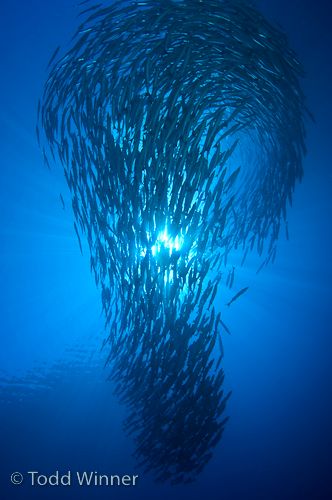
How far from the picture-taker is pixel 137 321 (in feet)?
8.47

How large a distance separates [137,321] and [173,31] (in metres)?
2.65

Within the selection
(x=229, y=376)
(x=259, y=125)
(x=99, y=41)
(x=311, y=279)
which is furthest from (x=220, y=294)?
(x=99, y=41)

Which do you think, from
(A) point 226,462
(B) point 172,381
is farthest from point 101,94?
(A) point 226,462

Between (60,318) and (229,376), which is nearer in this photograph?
(229,376)

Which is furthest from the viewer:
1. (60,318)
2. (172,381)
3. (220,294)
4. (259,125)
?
(60,318)

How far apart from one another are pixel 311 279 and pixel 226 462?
563cm

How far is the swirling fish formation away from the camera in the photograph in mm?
2477

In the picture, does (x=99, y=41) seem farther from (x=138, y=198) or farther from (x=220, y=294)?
(x=220, y=294)

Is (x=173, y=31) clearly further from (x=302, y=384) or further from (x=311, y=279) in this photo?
(x=302, y=384)

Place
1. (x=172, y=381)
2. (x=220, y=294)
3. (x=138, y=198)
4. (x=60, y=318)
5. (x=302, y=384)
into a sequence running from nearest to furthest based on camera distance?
(x=138, y=198)
(x=172, y=381)
(x=302, y=384)
(x=220, y=294)
(x=60, y=318)

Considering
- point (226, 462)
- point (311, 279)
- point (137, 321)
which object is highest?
point (311, 279)

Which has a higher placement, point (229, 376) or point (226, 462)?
point (229, 376)

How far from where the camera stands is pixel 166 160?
2.50m

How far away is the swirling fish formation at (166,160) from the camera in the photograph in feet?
8.13
